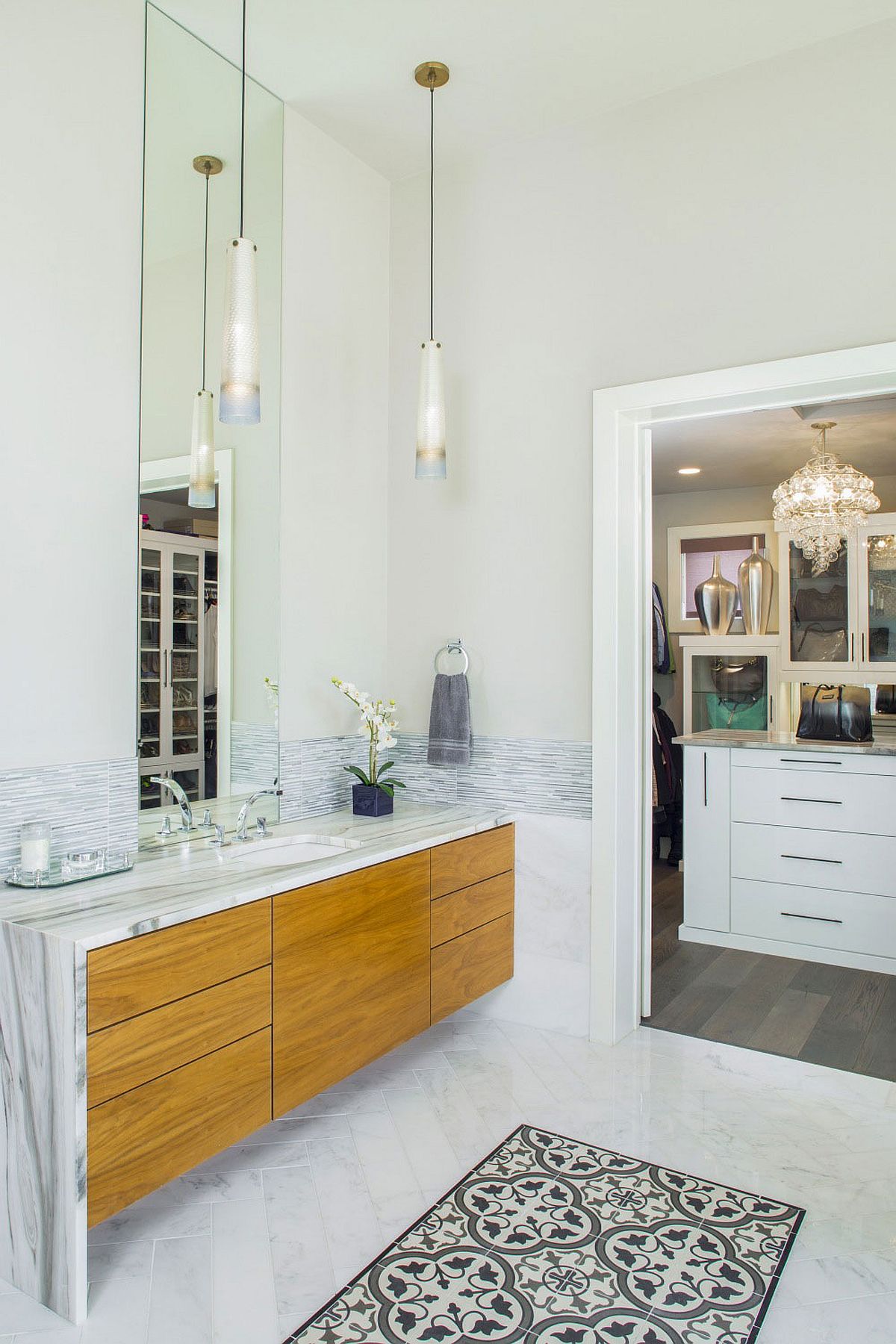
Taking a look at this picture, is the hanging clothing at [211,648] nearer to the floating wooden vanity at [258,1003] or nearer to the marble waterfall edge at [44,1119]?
the floating wooden vanity at [258,1003]

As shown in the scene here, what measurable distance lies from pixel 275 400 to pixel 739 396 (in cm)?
144

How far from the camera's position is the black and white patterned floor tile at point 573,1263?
1.68 metres

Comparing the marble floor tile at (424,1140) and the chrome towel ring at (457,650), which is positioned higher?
the chrome towel ring at (457,650)

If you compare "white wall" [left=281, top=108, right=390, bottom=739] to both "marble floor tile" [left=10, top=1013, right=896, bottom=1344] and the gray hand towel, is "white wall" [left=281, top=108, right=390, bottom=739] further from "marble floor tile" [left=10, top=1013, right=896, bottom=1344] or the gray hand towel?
"marble floor tile" [left=10, top=1013, right=896, bottom=1344]

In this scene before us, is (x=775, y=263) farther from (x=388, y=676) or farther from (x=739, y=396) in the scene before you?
(x=388, y=676)

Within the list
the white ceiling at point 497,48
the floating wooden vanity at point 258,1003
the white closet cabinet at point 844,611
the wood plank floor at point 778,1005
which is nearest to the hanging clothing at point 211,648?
the floating wooden vanity at point 258,1003

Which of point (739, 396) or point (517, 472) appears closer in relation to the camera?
point (739, 396)

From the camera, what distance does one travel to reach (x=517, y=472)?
3.13 metres

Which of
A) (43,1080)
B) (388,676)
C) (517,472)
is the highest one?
(517,472)

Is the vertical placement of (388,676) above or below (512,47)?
below

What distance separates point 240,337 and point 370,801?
1.51 m

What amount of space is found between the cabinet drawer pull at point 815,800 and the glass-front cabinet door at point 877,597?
88.2 inches

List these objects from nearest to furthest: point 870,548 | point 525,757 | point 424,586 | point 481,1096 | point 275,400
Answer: point 481,1096 < point 275,400 < point 525,757 < point 424,586 < point 870,548

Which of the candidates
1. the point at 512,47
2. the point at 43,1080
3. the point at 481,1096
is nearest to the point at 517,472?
the point at 512,47
